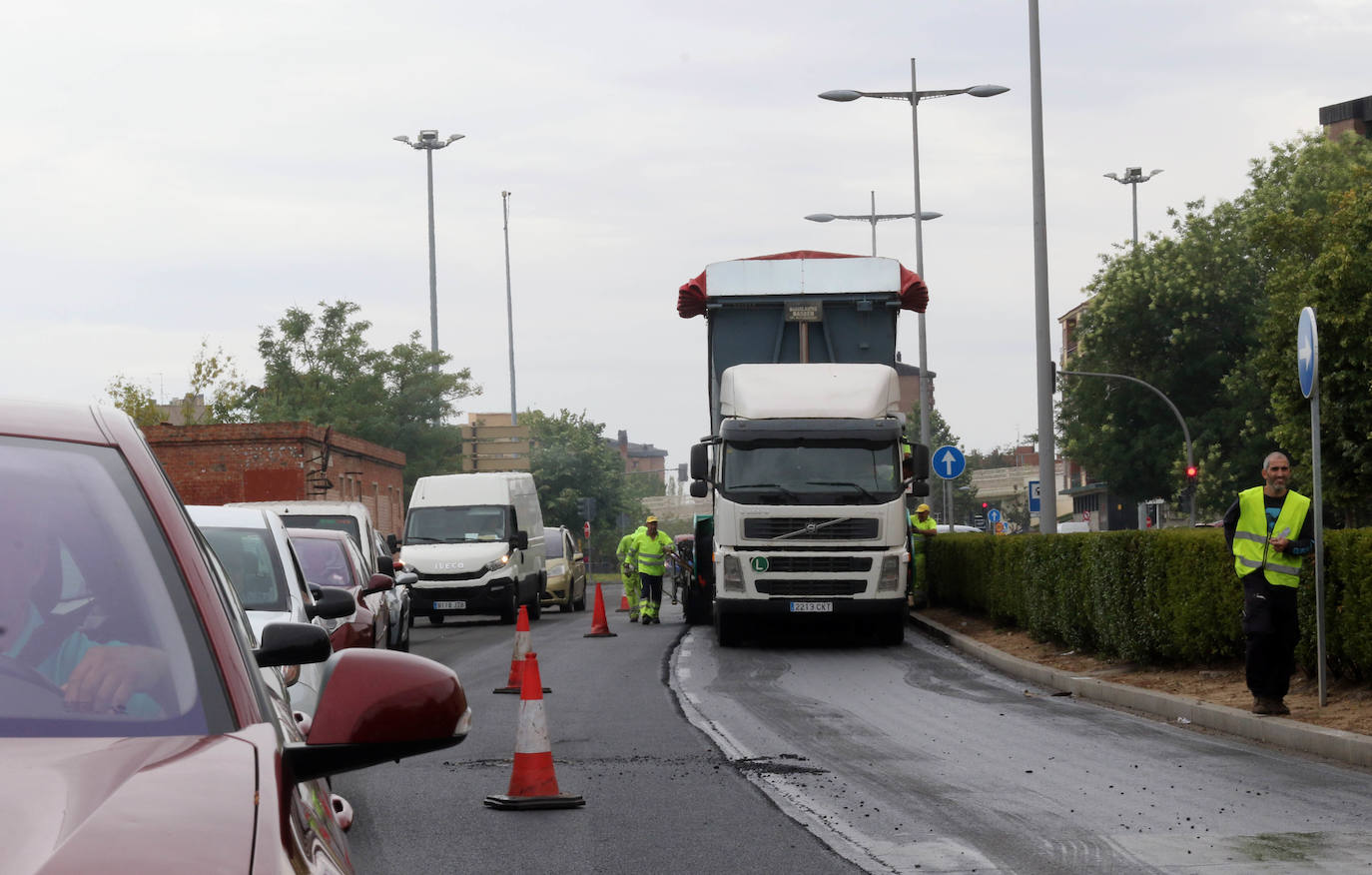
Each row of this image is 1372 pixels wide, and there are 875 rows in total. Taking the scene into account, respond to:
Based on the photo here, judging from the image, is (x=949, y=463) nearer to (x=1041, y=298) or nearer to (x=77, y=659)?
(x=1041, y=298)

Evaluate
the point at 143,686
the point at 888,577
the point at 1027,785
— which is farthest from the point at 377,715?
the point at 888,577

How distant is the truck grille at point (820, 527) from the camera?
2097 centimetres

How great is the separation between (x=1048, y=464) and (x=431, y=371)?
199ft

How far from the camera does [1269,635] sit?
12.0 m

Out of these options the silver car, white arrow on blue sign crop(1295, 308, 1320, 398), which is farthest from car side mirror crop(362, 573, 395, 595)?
white arrow on blue sign crop(1295, 308, 1320, 398)

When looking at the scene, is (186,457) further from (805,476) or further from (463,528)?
(805,476)

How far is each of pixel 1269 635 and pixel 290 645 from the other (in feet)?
32.8

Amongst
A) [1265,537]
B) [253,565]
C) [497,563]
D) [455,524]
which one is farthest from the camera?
[455,524]

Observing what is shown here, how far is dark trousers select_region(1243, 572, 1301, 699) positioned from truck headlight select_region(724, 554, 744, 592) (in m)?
9.41

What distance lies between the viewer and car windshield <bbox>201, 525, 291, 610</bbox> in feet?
33.3

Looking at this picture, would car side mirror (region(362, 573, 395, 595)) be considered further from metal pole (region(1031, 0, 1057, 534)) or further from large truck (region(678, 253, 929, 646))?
metal pole (region(1031, 0, 1057, 534))

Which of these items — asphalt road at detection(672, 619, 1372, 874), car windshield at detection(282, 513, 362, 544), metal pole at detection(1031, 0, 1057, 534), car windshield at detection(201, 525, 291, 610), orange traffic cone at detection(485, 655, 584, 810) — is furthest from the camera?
metal pole at detection(1031, 0, 1057, 534)

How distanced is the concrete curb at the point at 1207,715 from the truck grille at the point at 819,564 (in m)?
2.92

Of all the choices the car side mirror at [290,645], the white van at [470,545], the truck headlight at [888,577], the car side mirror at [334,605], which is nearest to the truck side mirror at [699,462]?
the truck headlight at [888,577]
